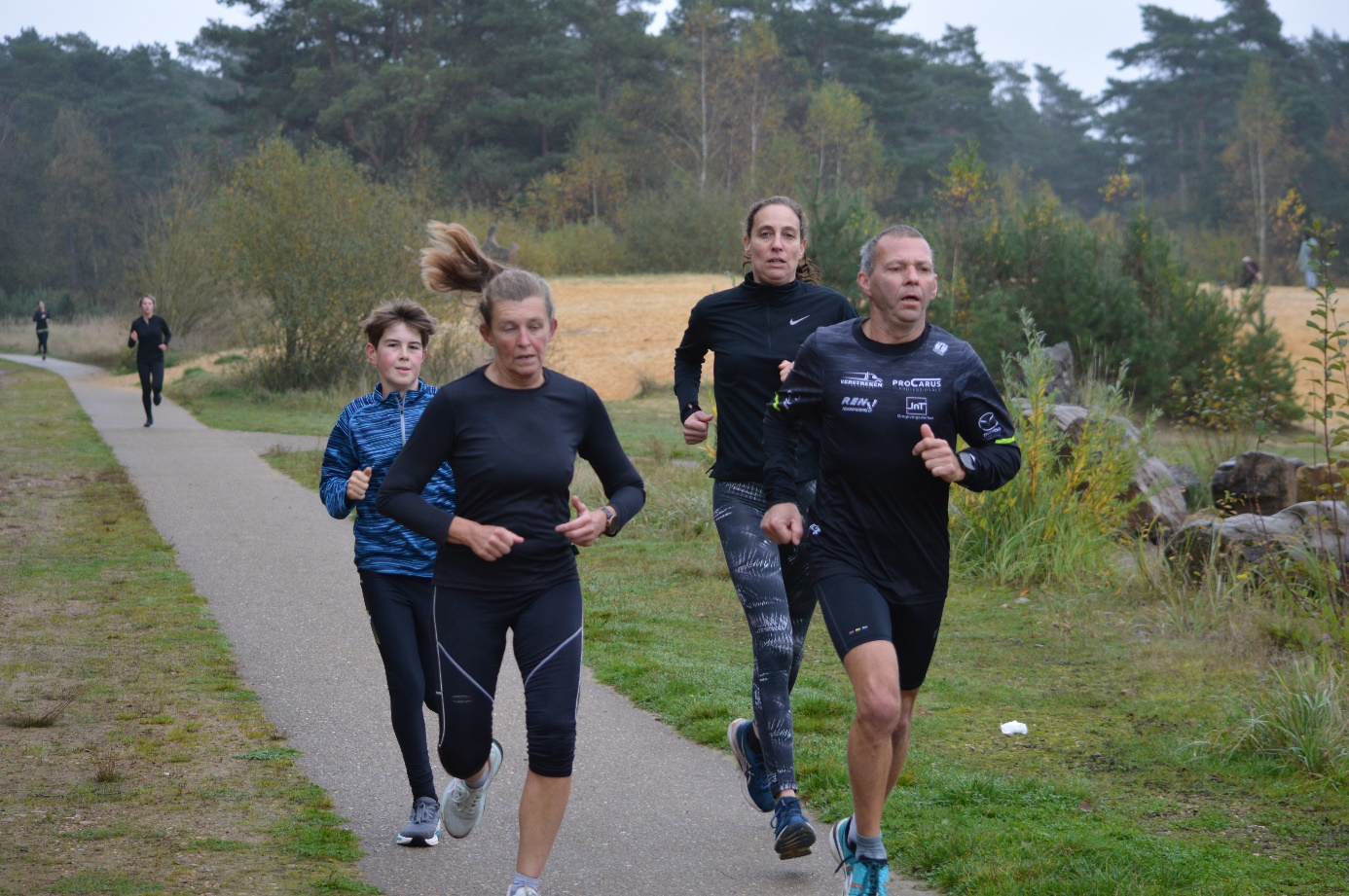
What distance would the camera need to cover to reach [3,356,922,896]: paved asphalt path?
451 cm

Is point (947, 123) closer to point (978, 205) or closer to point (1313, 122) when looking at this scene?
point (1313, 122)

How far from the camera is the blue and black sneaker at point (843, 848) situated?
4160 mm

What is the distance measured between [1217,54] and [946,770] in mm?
75272

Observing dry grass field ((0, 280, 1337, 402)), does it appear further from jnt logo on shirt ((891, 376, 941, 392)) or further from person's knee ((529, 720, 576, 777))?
person's knee ((529, 720, 576, 777))

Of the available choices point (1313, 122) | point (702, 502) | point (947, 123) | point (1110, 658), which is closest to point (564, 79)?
point (947, 123)

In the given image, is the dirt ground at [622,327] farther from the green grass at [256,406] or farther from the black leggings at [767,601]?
the black leggings at [767,601]

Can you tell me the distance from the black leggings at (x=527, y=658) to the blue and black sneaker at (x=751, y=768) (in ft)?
3.70

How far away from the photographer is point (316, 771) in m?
5.61

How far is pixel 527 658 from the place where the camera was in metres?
3.96

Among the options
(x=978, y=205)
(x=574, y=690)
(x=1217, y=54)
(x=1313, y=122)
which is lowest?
(x=574, y=690)

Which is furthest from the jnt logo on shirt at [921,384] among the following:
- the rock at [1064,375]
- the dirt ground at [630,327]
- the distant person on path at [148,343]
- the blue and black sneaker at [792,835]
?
the dirt ground at [630,327]

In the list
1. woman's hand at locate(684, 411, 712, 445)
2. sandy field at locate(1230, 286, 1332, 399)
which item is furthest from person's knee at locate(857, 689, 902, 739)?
sandy field at locate(1230, 286, 1332, 399)

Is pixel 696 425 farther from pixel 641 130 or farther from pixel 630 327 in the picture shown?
pixel 641 130

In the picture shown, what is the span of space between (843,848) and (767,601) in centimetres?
90
